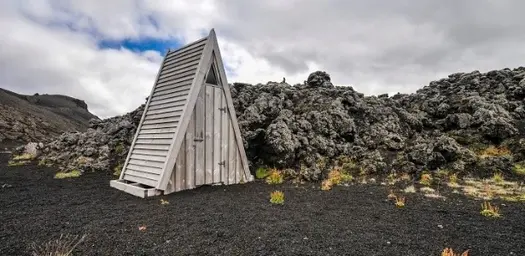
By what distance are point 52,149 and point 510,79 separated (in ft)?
95.0

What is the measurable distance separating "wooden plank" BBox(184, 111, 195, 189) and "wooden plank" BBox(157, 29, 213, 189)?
267mm

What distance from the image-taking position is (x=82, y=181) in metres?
11.9

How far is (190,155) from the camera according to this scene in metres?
10.1

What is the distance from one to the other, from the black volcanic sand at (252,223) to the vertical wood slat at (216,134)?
3.23 feet

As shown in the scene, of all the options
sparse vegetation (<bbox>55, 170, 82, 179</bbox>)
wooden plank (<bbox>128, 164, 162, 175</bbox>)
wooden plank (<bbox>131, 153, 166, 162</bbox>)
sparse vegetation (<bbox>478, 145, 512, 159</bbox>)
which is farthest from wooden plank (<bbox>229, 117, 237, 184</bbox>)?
sparse vegetation (<bbox>478, 145, 512, 159</bbox>)

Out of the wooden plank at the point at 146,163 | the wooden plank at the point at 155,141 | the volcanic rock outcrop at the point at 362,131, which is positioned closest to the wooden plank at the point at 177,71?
the wooden plank at the point at 155,141

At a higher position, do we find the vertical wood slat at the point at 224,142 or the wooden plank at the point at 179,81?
the wooden plank at the point at 179,81

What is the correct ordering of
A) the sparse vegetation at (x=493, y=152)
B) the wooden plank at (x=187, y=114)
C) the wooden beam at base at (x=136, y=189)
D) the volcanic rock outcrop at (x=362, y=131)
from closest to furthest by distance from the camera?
the wooden beam at base at (x=136, y=189)
the wooden plank at (x=187, y=114)
the sparse vegetation at (x=493, y=152)
the volcanic rock outcrop at (x=362, y=131)

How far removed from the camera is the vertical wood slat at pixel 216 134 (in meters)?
10.9

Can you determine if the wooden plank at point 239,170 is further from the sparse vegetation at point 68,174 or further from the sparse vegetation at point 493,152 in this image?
the sparse vegetation at point 493,152

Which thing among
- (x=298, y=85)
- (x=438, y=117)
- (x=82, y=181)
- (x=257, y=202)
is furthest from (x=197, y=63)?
(x=438, y=117)

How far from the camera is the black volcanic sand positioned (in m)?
5.15

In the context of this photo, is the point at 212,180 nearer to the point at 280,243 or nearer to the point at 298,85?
the point at 280,243

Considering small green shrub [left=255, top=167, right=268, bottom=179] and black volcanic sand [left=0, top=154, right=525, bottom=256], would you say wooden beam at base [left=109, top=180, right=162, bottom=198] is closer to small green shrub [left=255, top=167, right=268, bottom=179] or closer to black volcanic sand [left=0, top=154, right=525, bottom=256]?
black volcanic sand [left=0, top=154, right=525, bottom=256]
